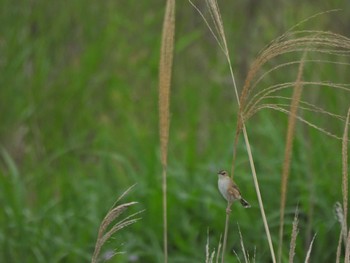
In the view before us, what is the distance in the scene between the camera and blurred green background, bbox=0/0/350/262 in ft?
15.8

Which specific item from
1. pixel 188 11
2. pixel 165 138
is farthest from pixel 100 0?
pixel 165 138

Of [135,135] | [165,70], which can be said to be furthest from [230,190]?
[135,135]

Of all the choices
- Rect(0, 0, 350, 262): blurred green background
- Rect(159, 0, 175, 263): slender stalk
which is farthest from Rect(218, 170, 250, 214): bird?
Rect(0, 0, 350, 262): blurred green background

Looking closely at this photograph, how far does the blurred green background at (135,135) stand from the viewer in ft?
15.8

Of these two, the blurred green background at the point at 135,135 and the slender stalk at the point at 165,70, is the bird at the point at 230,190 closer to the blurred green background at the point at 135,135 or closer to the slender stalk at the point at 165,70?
the slender stalk at the point at 165,70

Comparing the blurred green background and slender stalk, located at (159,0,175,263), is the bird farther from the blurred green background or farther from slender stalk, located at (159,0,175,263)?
the blurred green background

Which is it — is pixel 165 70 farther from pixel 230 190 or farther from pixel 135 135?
pixel 135 135

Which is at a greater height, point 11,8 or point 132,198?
point 11,8

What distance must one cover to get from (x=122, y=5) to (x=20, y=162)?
1.67m

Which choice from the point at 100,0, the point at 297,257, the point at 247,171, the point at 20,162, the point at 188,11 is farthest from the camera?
the point at 188,11

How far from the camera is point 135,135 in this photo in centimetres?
545

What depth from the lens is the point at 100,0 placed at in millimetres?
7125

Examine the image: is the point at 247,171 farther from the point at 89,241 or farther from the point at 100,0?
the point at 100,0

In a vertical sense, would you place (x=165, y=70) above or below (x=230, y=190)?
above
